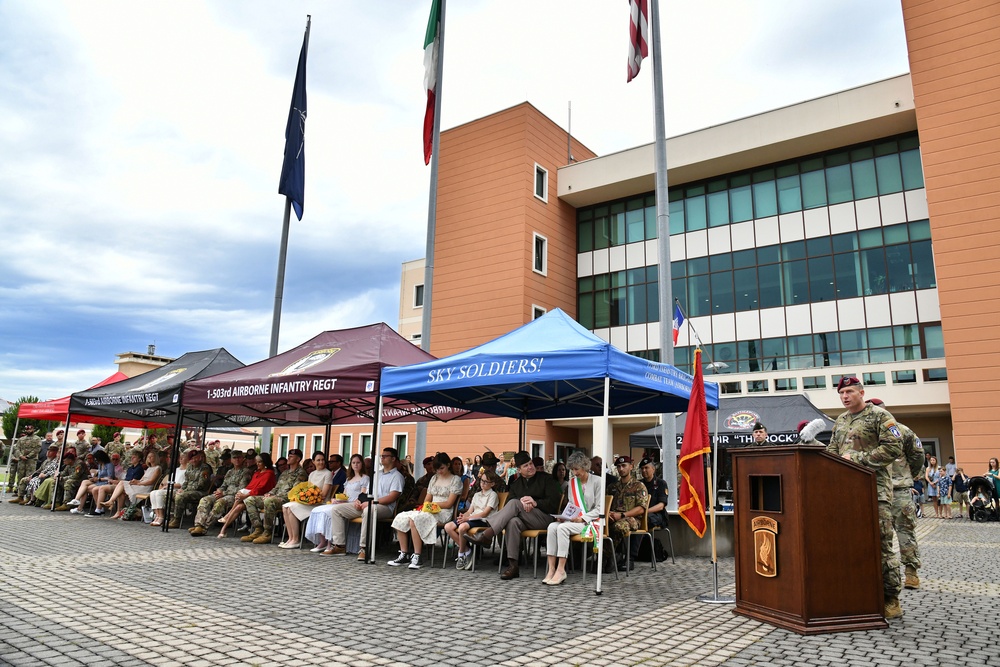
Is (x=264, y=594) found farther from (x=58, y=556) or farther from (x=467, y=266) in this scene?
(x=467, y=266)

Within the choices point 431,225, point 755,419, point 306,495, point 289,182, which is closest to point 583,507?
point 306,495

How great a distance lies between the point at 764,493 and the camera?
5672 millimetres

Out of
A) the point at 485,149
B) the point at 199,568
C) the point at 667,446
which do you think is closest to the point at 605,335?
the point at 485,149

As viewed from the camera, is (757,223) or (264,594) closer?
(264,594)

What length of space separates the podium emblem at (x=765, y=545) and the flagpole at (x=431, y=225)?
27.2ft

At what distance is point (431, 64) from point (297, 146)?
535cm

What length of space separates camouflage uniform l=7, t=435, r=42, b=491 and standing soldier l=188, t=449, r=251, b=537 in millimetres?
11208

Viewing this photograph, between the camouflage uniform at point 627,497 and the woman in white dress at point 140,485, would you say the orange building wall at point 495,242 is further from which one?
the camouflage uniform at point 627,497

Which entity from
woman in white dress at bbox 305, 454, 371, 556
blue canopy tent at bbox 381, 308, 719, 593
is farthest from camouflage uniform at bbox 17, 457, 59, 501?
blue canopy tent at bbox 381, 308, 719, 593

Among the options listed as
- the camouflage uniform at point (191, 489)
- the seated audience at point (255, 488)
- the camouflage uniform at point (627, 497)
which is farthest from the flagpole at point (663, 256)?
the camouflage uniform at point (191, 489)

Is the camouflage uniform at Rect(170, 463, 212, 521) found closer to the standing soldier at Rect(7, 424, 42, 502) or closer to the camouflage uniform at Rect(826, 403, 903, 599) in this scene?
the standing soldier at Rect(7, 424, 42, 502)

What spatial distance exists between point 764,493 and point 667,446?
6.14m

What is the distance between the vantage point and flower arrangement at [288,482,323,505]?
10438mm

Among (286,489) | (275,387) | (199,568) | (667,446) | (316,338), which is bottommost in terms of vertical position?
(199,568)
